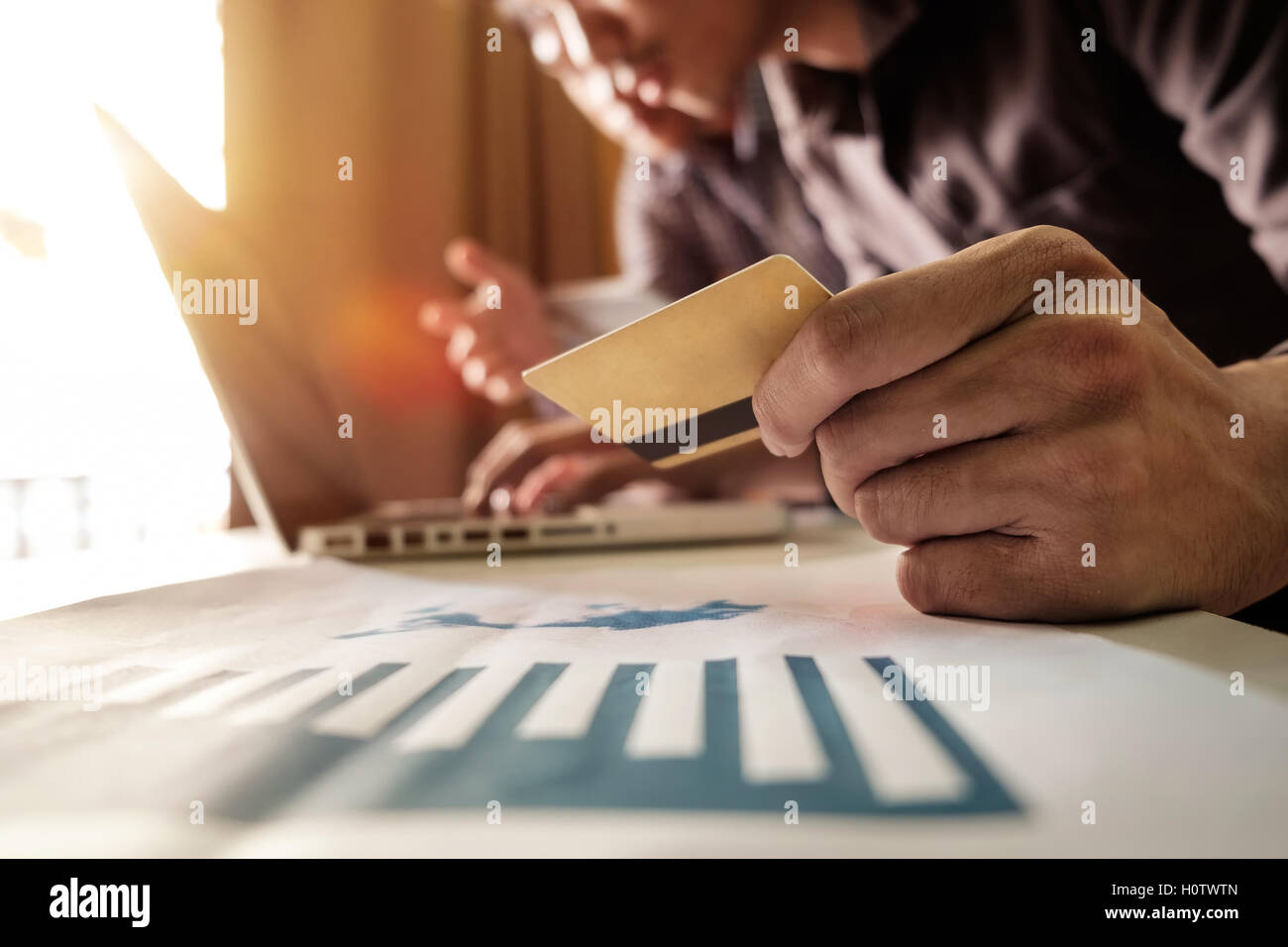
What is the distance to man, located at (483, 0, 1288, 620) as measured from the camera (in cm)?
31

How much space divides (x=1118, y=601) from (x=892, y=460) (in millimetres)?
110

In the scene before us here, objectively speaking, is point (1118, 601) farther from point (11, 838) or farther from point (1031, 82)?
point (1031, 82)

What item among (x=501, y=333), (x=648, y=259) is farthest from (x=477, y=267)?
(x=648, y=259)

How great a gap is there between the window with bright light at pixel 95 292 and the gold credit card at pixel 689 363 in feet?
5.06

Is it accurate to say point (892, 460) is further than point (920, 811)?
Yes

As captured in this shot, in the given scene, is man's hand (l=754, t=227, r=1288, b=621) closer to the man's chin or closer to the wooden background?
the man's chin

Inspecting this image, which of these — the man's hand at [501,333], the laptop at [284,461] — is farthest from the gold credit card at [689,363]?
the man's hand at [501,333]

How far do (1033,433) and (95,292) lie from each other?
185 cm

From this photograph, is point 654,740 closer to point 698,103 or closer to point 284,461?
point 284,461

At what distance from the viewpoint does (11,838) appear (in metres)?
0.16

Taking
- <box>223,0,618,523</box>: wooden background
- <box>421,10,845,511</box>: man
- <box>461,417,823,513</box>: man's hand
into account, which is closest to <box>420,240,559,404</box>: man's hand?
<box>421,10,845,511</box>: man

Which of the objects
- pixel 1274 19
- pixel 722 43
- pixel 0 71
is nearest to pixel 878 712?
pixel 1274 19

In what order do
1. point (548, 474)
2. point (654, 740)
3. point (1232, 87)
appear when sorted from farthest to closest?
1. point (548, 474)
2. point (1232, 87)
3. point (654, 740)

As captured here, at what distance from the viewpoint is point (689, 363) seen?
339mm
